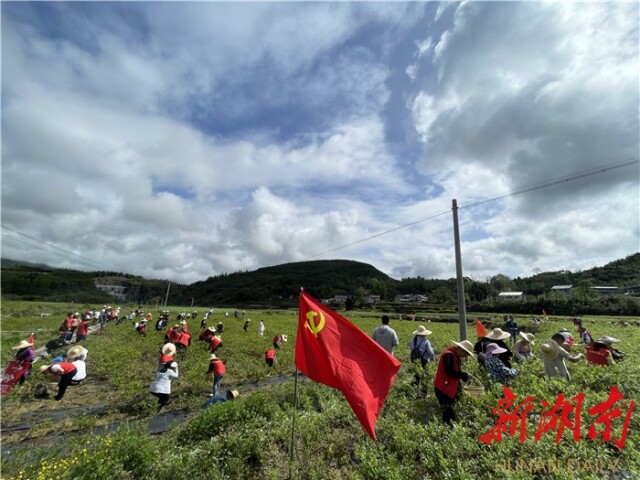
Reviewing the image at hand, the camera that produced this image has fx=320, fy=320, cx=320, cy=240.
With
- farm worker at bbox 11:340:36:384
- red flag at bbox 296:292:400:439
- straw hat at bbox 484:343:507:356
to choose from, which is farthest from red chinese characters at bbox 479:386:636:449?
farm worker at bbox 11:340:36:384

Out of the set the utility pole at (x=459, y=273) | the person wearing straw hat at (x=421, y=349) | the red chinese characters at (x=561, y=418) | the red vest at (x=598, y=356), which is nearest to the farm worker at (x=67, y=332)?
the person wearing straw hat at (x=421, y=349)

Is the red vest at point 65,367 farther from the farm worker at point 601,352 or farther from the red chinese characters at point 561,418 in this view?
the farm worker at point 601,352

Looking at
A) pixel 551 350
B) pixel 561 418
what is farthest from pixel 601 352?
pixel 561 418

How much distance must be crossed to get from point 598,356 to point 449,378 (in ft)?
20.0

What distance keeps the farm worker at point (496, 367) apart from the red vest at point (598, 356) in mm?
3731

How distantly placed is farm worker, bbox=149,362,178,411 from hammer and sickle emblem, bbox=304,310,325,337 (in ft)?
22.2

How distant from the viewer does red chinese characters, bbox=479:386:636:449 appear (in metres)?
5.08

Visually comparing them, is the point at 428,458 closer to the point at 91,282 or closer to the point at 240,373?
the point at 240,373

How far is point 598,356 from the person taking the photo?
30.6 feet

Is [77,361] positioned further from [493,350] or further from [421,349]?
[493,350]

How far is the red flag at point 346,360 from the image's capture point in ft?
15.7

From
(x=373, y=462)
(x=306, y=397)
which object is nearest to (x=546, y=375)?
(x=373, y=462)

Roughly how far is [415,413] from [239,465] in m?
4.15

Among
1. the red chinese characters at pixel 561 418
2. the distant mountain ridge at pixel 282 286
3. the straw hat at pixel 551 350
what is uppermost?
the distant mountain ridge at pixel 282 286
